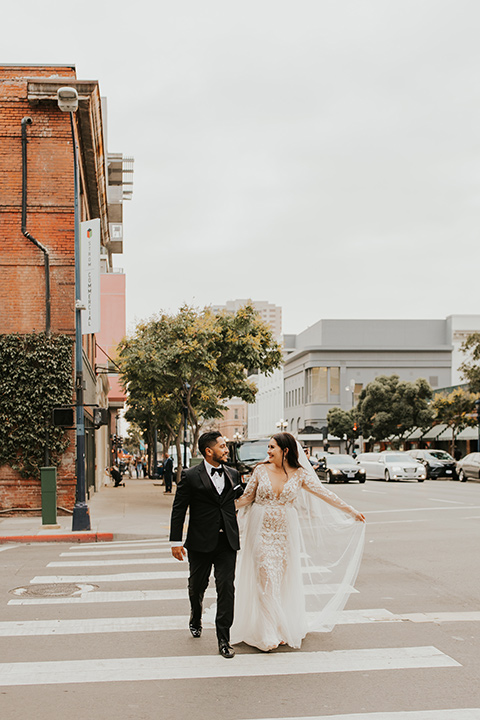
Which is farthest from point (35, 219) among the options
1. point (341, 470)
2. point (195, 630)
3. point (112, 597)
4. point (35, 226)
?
point (341, 470)

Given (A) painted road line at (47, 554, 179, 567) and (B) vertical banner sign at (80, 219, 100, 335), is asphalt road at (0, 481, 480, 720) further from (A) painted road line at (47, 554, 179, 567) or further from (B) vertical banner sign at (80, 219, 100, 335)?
(B) vertical banner sign at (80, 219, 100, 335)

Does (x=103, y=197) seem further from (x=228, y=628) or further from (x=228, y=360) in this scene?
(x=228, y=628)

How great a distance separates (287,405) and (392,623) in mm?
105385

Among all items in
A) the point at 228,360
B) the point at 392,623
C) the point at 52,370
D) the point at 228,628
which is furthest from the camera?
the point at 228,360

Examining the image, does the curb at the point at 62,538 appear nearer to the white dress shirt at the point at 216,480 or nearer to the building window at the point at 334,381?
the white dress shirt at the point at 216,480

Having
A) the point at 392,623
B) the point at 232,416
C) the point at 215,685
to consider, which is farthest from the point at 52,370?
the point at 232,416

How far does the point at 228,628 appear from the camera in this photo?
667 centimetres

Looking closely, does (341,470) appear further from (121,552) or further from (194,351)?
(121,552)

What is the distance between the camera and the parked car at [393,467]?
1612 inches

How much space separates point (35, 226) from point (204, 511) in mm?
15352

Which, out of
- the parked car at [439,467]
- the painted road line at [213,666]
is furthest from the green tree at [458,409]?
the painted road line at [213,666]

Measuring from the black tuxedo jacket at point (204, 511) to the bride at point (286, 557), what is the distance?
0.84 ft

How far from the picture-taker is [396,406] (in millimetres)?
61000

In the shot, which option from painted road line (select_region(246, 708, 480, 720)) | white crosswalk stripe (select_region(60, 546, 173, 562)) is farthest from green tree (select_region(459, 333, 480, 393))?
painted road line (select_region(246, 708, 480, 720))
